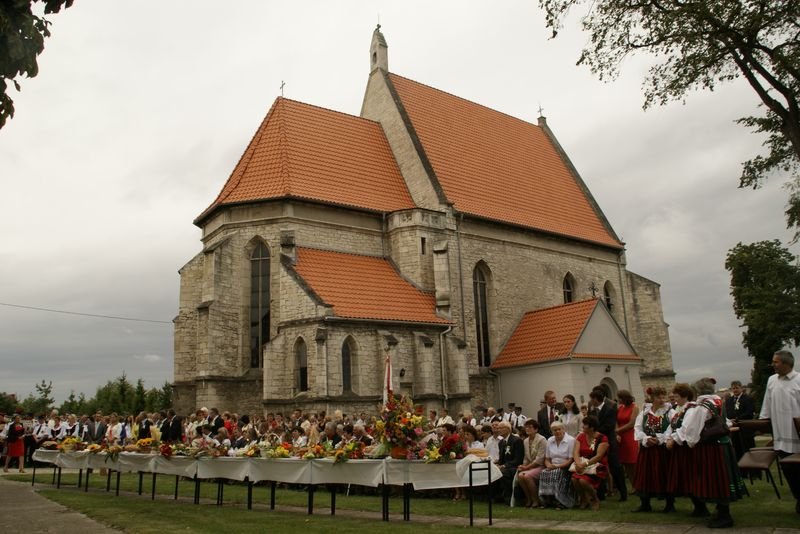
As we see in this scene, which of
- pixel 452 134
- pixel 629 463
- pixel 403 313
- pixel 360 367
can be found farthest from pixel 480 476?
pixel 452 134

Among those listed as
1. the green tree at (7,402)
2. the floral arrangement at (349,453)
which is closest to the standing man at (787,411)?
the floral arrangement at (349,453)

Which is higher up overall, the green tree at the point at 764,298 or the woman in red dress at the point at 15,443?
the green tree at the point at 764,298

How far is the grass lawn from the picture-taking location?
8789 mm

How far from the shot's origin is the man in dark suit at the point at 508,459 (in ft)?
38.6

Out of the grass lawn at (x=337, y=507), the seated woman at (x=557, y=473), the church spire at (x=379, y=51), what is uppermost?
the church spire at (x=379, y=51)

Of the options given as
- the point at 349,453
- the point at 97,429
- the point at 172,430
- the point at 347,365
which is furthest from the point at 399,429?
the point at 97,429

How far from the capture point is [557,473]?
1062 cm

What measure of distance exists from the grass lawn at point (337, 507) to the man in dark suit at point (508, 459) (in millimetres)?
513

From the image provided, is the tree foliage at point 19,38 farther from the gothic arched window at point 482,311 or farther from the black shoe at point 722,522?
the gothic arched window at point 482,311

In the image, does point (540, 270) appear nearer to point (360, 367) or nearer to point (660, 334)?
point (660, 334)

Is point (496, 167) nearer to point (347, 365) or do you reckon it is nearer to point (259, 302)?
point (259, 302)

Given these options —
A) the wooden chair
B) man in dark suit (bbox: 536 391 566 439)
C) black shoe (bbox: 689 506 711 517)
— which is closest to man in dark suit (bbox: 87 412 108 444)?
man in dark suit (bbox: 536 391 566 439)

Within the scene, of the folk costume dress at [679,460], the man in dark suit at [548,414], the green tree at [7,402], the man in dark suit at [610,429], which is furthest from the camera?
the green tree at [7,402]

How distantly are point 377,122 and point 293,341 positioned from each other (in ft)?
41.0
